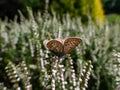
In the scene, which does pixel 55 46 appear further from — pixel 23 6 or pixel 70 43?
pixel 23 6

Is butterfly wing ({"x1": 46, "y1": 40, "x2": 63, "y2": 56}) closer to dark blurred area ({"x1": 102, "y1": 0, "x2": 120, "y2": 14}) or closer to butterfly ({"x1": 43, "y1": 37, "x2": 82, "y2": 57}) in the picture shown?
butterfly ({"x1": 43, "y1": 37, "x2": 82, "y2": 57})

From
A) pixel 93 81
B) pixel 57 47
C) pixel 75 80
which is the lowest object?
pixel 93 81

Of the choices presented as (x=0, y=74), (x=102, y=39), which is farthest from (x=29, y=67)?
(x=102, y=39)

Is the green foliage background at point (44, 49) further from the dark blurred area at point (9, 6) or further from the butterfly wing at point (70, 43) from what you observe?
the dark blurred area at point (9, 6)

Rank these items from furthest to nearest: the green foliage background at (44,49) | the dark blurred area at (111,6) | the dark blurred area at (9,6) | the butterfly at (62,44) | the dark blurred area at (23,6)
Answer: the dark blurred area at (111,6)
the dark blurred area at (9,6)
the dark blurred area at (23,6)
the green foliage background at (44,49)
the butterfly at (62,44)

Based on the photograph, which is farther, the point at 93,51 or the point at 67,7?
the point at 67,7

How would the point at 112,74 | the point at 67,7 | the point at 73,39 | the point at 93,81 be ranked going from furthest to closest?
the point at 67,7
the point at 93,81
the point at 112,74
the point at 73,39

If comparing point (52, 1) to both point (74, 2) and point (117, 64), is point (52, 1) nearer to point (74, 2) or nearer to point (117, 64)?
point (74, 2)

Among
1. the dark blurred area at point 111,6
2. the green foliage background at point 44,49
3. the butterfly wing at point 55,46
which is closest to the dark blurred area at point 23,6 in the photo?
the dark blurred area at point 111,6

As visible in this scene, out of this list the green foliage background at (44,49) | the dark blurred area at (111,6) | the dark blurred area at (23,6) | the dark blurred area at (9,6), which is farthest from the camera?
the dark blurred area at (111,6)
